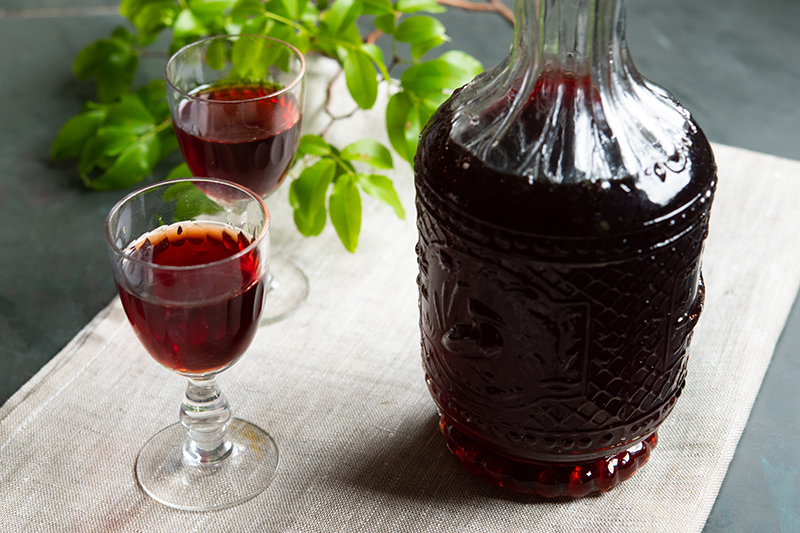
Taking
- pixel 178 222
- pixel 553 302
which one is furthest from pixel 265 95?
pixel 553 302

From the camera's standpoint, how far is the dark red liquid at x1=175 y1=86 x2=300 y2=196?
0.90m

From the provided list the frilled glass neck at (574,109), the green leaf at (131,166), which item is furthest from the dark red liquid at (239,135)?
the frilled glass neck at (574,109)

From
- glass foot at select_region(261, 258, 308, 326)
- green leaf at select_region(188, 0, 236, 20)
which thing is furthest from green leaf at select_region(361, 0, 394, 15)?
glass foot at select_region(261, 258, 308, 326)

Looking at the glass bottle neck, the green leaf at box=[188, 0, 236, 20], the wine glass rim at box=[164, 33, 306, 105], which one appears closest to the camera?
the glass bottle neck

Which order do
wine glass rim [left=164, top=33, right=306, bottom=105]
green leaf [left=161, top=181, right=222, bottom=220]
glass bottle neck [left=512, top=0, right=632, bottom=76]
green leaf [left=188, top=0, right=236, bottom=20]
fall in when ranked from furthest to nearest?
green leaf [left=188, top=0, right=236, bottom=20] → wine glass rim [left=164, top=33, right=306, bottom=105] → green leaf [left=161, top=181, right=222, bottom=220] → glass bottle neck [left=512, top=0, right=632, bottom=76]

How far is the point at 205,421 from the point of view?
2.62 ft

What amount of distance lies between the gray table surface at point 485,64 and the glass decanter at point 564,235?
17cm

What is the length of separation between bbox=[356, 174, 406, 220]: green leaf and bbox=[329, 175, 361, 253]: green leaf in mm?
13

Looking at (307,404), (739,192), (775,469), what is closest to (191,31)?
(307,404)

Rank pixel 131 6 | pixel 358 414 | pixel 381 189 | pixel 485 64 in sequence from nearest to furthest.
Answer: pixel 358 414
pixel 381 189
pixel 131 6
pixel 485 64

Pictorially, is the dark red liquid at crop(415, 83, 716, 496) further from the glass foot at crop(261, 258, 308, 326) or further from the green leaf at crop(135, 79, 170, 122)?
the green leaf at crop(135, 79, 170, 122)

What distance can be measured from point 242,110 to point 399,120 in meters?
0.17

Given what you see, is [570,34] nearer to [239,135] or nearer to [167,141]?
[239,135]

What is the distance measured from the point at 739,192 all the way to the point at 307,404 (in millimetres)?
630
